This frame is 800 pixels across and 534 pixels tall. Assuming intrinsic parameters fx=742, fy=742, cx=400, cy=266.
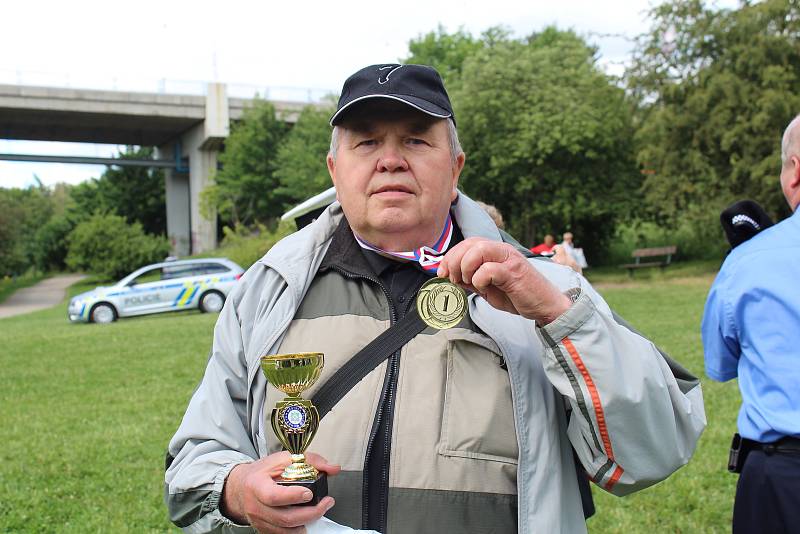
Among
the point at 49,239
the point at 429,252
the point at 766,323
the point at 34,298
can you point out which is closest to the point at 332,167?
the point at 429,252

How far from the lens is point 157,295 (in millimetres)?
20969

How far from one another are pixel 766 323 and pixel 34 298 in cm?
4091

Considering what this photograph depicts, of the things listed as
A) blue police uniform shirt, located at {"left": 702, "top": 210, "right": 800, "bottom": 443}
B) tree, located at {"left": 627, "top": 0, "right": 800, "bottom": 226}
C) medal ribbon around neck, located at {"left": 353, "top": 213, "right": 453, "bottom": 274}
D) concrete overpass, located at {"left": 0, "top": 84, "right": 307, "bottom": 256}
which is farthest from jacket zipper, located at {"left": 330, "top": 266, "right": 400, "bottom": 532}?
concrete overpass, located at {"left": 0, "top": 84, "right": 307, "bottom": 256}

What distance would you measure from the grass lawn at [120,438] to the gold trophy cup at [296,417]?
3853 millimetres

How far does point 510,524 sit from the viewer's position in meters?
1.76

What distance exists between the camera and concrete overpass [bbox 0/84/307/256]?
42.0 meters

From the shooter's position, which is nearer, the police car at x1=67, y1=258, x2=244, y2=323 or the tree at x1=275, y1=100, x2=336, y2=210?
the police car at x1=67, y1=258, x2=244, y2=323

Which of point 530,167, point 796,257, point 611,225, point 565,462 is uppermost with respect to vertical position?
point 530,167

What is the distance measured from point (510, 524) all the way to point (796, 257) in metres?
1.45

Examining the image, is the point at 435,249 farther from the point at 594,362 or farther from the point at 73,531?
the point at 73,531

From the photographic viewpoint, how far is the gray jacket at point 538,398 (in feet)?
5.23

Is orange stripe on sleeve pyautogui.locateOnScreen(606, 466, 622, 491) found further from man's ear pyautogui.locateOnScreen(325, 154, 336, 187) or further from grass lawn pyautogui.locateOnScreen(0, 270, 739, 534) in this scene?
grass lawn pyautogui.locateOnScreen(0, 270, 739, 534)

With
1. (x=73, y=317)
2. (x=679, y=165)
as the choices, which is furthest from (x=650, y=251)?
(x=73, y=317)

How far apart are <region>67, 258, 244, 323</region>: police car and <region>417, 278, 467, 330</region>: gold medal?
19.5 metres
